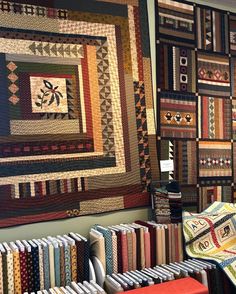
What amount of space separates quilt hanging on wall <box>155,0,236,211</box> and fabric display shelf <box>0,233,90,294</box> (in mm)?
923

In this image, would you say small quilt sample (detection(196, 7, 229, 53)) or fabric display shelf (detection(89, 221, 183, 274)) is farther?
small quilt sample (detection(196, 7, 229, 53))

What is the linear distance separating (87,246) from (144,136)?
34.5 inches

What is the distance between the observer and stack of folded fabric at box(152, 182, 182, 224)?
85.0 inches

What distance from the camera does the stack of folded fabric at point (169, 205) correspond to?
216 cm

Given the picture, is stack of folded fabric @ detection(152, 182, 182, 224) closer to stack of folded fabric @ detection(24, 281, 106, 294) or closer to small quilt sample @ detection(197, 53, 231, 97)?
stack of folded fabric @ detection(24, 281, 106, 294)

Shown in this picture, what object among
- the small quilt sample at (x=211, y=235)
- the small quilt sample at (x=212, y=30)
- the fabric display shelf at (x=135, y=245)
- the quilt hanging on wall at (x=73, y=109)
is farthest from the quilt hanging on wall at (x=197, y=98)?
the fabric display shelf at (x=135, y=245)

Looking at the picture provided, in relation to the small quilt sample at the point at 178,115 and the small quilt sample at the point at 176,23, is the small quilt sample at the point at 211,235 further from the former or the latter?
the small quilt sample at the point at 176,23

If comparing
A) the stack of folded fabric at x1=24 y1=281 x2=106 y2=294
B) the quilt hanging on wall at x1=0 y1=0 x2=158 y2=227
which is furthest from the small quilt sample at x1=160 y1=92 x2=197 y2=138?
the stack of folded fabric at x1=24 y1=281 x2=106 y2=294

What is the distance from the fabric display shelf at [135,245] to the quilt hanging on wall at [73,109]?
25 centimetres

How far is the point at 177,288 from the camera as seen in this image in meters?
1.69

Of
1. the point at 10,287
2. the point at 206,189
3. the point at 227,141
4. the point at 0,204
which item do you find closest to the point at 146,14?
the point at 227,141

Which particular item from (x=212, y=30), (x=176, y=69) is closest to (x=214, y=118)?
(x=176, y=69)

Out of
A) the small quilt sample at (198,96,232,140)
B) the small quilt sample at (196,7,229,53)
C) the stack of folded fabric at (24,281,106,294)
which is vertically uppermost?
the small quilt sample at (196,7,229,53)

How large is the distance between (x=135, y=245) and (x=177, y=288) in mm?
371
